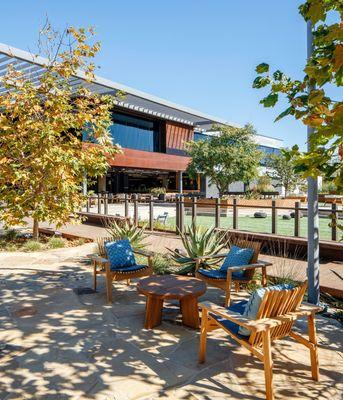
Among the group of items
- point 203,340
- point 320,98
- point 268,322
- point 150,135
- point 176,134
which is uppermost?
point 176,134

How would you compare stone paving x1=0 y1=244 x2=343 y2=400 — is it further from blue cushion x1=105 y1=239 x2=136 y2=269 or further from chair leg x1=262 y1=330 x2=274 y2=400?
blue cushion x1=105 y1=239 x2=136 y2=269

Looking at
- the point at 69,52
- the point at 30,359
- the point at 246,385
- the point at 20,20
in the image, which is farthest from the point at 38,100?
the point at 246,385

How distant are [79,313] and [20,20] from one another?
8.58 metres

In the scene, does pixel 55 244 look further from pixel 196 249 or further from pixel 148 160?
pixel 148 160

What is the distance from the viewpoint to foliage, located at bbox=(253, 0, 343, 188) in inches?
75.7

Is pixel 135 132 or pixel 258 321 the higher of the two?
pixel 135 132

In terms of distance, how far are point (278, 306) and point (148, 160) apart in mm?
33437

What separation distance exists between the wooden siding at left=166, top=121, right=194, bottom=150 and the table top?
36.1 meters

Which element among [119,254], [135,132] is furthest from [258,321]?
[135,132]

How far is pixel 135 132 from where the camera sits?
124ft

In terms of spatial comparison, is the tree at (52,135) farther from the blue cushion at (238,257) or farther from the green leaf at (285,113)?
the green leaf at (285,113)

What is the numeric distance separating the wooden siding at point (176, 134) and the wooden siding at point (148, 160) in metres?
2.12

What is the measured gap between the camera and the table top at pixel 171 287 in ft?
15.0

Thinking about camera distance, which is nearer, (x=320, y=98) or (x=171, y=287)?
(x=320, y=98)
